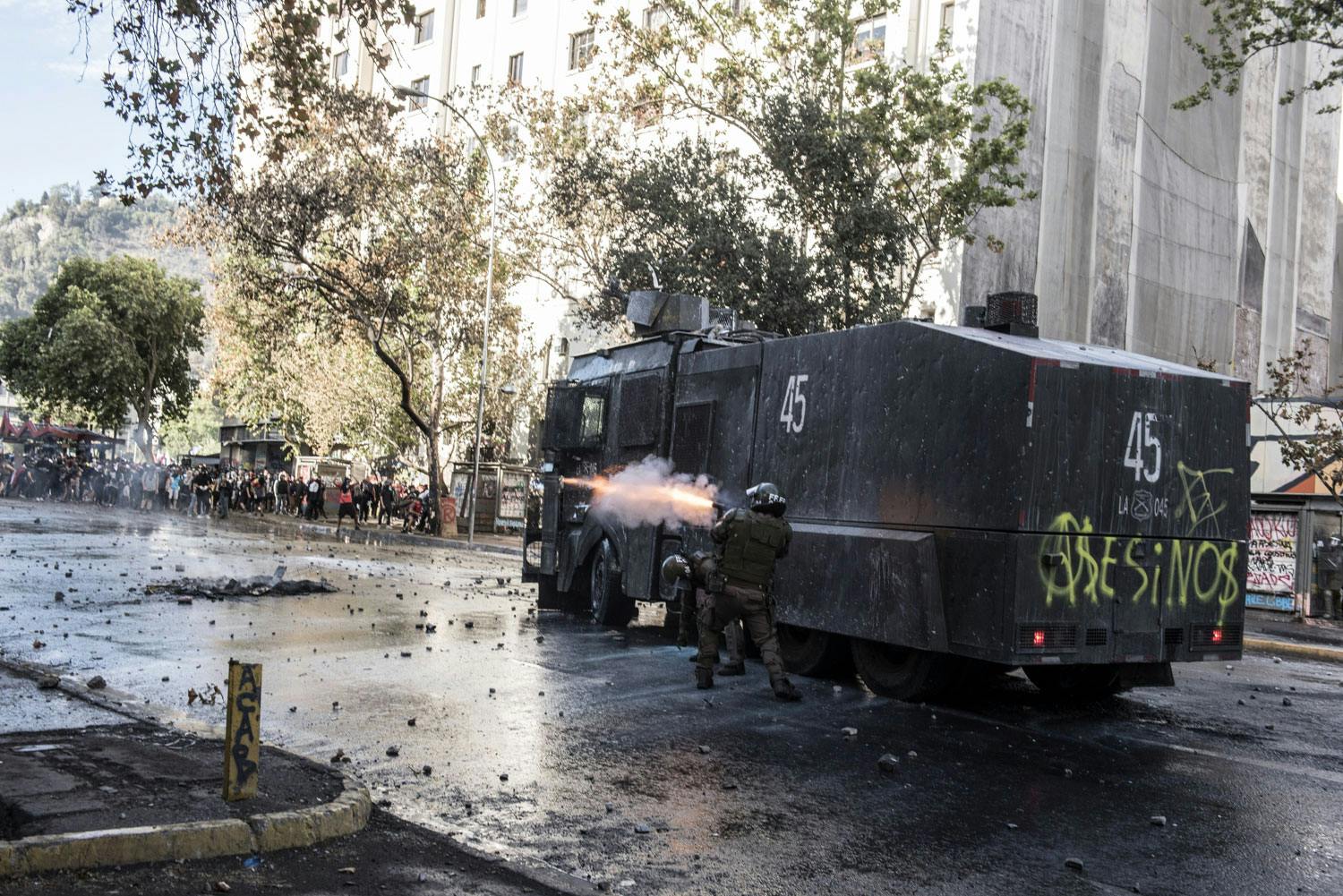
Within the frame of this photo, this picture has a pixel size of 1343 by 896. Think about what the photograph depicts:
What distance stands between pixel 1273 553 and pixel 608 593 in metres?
15.2

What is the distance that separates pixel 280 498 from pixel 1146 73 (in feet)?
118

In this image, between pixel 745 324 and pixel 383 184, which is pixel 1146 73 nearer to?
pixel 383 184

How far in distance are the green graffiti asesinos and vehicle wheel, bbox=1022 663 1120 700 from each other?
44.7 inches

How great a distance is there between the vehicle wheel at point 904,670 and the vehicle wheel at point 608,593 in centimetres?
417

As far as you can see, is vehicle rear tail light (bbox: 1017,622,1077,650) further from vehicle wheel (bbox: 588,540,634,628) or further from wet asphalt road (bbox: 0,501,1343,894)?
vehicle wheel (bbox: 588,540,634,628)

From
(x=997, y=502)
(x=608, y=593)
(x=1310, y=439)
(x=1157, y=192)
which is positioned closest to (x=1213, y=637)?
(x=997, y=502)

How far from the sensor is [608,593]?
14648mm

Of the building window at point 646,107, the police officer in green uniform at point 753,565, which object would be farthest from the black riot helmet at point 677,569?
the building window at point 646,107

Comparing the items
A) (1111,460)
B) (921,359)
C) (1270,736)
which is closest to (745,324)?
(921,359)

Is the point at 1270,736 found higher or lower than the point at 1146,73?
lower

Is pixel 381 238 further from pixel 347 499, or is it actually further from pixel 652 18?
pixel 652 18

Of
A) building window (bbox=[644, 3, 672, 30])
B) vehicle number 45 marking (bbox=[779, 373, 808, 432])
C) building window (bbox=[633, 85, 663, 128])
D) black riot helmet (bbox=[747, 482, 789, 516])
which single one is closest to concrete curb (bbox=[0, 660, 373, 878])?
black riot helmet (bbox=[747, 482, 789, 516])

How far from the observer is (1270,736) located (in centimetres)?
956

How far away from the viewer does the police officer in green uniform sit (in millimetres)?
10383
